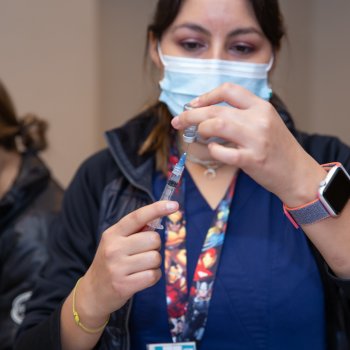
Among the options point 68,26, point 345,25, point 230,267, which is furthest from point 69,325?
point 345,25

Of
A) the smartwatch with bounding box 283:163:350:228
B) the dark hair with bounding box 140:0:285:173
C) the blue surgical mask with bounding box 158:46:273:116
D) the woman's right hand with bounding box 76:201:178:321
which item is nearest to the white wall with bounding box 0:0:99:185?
the dark hair with bounding box 140:0:285:173

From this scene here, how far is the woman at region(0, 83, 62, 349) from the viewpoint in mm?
1708

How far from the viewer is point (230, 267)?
45.8 inches

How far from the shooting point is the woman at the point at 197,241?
3.20ft

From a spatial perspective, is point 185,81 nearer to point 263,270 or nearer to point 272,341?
point 263,270

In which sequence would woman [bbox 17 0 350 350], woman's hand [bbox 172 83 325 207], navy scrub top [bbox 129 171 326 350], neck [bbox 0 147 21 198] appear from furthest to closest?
neck [bbox 0 147 21 198], navy scrub top [bbox 129 171 326 350], woman [bbox 17 0 350 350], woman's hand [bbox 172 83 325 207]

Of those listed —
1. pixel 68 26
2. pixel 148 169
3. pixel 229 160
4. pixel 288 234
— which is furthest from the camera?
pixel 68 26

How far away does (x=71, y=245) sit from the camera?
1.29m

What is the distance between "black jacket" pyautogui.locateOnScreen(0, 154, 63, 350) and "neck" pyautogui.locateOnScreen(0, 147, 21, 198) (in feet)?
0.13

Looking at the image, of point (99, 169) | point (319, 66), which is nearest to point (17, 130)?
point (99, 169)

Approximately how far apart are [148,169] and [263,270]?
1.18 ft

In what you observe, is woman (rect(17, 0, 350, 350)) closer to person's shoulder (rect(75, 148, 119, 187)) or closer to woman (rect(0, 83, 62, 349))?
person's shoulder (rect(75, 148, 119, 187))

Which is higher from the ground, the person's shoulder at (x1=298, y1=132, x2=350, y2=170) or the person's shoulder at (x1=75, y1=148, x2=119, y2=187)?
the person's shoulder at (x1=298, y1=132, x2=350, y2=170)

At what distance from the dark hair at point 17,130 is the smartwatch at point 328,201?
125cm
